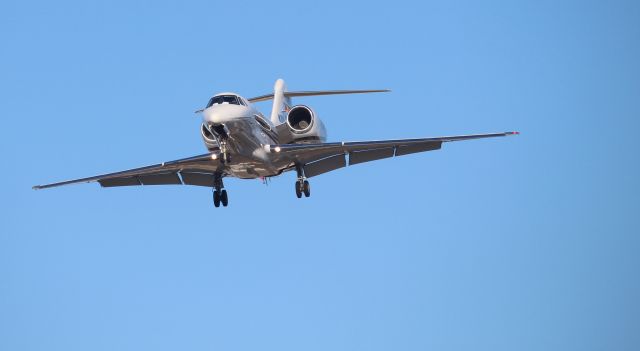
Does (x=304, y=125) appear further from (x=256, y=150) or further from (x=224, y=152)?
(x=224, y=152)

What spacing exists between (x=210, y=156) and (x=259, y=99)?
906cm

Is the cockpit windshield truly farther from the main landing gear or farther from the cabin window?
the main landing gear

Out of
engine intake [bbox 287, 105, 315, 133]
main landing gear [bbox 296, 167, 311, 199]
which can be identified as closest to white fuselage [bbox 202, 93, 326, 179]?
main landing gear [bbox 296, 167, 311, 199]

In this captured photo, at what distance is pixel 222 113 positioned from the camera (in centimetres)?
3145

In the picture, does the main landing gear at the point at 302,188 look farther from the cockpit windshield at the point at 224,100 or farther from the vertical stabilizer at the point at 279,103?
the cockpit windshield at the point at 224,100

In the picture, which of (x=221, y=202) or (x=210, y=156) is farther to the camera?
(x=221, y=202)

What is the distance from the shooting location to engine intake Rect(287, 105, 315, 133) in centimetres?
3603

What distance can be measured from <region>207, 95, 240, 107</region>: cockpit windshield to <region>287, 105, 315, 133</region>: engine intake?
13.0ft

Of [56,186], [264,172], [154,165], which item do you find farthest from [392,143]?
[56,186]

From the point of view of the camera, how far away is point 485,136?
32219mm

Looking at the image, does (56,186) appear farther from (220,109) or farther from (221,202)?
(220,109)

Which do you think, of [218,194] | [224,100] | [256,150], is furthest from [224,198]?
[224,100]

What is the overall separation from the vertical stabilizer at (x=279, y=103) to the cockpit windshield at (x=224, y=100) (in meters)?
5.03

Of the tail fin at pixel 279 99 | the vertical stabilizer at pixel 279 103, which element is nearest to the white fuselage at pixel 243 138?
the vertical stabilizer at pixel 279 103
